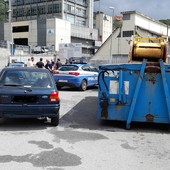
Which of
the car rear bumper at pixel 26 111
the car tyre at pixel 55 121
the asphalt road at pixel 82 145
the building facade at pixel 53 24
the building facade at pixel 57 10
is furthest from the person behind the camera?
the building facade at pixel 57 10

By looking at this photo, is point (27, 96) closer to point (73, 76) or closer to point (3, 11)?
point (73, 76)

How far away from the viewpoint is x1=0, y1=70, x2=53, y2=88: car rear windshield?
26.1ft

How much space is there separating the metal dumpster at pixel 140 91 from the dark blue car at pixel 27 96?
4.54ft

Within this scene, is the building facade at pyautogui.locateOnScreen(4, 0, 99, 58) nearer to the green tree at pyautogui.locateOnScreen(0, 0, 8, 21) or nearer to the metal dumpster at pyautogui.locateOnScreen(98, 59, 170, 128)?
the green tree at pyautogui.locateOnScreen(0, 0, 8, 21)

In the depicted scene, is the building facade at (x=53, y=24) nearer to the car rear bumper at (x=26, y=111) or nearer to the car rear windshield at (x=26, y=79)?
the car rear windshield at (x=26, y=79)

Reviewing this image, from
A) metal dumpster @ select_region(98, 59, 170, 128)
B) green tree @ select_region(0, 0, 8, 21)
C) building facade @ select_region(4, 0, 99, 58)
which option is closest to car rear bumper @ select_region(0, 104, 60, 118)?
metal dumpster @ select_region(98, 59, 170, 128)

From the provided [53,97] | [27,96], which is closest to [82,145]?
[53,97]

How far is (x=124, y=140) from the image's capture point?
6996 millimetres

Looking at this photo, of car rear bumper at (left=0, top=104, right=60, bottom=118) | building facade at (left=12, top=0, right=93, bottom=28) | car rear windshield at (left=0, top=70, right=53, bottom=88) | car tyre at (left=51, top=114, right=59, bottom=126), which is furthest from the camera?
building facade at (left=12, top=0, right=93, bottom=28)

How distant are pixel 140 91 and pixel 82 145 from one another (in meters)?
2.27

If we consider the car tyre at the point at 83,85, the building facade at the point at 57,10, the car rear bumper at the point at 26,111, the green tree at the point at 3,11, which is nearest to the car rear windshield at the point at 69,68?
the car tyre at the point at 83,85

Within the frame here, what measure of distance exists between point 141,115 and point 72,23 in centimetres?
9319

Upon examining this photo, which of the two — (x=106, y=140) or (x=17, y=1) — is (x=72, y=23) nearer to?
(x=17, y=1)

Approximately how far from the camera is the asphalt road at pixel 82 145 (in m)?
5.32
